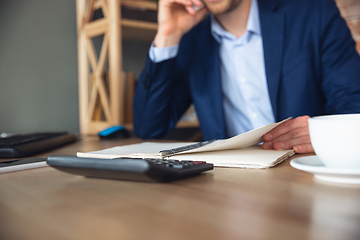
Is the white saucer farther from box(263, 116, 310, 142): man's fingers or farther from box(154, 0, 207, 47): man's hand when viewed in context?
box(154, 0, 207, 47): man's hand

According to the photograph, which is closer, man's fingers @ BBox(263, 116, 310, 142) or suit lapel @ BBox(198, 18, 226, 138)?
man's fingers @ BBox(263, 116, 310, 142)

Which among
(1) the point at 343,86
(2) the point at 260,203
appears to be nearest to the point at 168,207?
(2) the point at 260,203

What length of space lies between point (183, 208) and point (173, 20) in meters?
1.09

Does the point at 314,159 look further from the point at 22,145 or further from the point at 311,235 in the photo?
the point at 22,145

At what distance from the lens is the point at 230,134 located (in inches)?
54.7

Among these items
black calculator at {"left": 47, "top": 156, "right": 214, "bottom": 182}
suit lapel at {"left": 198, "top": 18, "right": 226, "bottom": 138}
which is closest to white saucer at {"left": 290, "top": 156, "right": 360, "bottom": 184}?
black calculator at {"left": 47, "top": 156, "right": 214, "bottom": 182}

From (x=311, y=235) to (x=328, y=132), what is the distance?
8.1 inches

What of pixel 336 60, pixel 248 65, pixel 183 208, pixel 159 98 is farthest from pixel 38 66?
pixel 183 208

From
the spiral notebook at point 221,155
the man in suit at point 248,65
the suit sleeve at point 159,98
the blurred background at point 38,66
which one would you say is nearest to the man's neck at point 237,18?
the man in suit at point 248,65

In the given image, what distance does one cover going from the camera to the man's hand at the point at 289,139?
680mm

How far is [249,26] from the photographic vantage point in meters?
1.30

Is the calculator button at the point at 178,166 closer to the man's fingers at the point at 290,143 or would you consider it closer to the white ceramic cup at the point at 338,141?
the white ceramic cup at the point at 338,141

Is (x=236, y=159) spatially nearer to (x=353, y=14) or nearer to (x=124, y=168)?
(x=124, y=168)

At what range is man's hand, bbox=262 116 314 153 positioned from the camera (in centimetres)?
68
